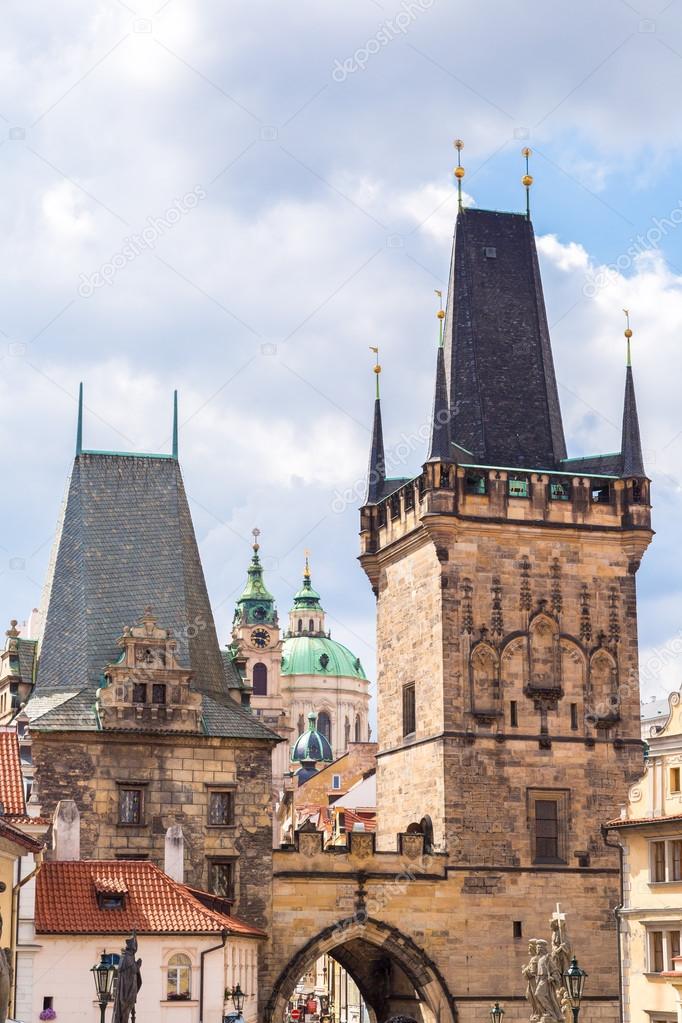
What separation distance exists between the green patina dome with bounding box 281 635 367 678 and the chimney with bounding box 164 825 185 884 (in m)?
119

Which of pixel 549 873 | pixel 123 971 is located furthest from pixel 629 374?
pixel 123 971

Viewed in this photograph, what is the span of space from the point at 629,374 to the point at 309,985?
161 feet

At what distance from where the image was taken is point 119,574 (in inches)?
1813

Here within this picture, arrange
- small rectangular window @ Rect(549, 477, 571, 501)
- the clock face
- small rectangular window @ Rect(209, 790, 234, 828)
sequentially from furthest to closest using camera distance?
the clock face
small rectangular window @ Rect(549, 477, 571, 501)
small rectangular window @ Rect(209, 790, 234, 828)

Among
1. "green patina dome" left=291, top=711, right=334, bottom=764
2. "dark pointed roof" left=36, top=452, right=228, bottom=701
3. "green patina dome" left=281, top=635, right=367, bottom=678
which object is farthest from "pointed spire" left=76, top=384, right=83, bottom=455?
"green patina dome" left=281, top=635, right=367, bottom=678

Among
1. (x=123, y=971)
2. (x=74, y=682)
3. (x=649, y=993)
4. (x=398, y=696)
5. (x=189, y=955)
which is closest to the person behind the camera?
(x=123, y=971)

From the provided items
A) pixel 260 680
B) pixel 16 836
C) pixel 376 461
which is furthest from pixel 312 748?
pixel 16 836

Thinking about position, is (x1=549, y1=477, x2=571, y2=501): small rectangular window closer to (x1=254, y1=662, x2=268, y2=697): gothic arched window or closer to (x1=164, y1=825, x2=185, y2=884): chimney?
(x1=164, y1=825, x2=185, y2=884): chimney

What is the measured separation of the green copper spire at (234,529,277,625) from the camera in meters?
150

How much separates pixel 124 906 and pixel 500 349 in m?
20.0

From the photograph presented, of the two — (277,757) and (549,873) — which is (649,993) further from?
(277,757)

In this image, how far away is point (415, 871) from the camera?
44.1 meters

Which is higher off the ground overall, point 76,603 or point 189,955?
point 76,603

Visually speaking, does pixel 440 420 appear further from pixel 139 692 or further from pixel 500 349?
pixel 139 692
